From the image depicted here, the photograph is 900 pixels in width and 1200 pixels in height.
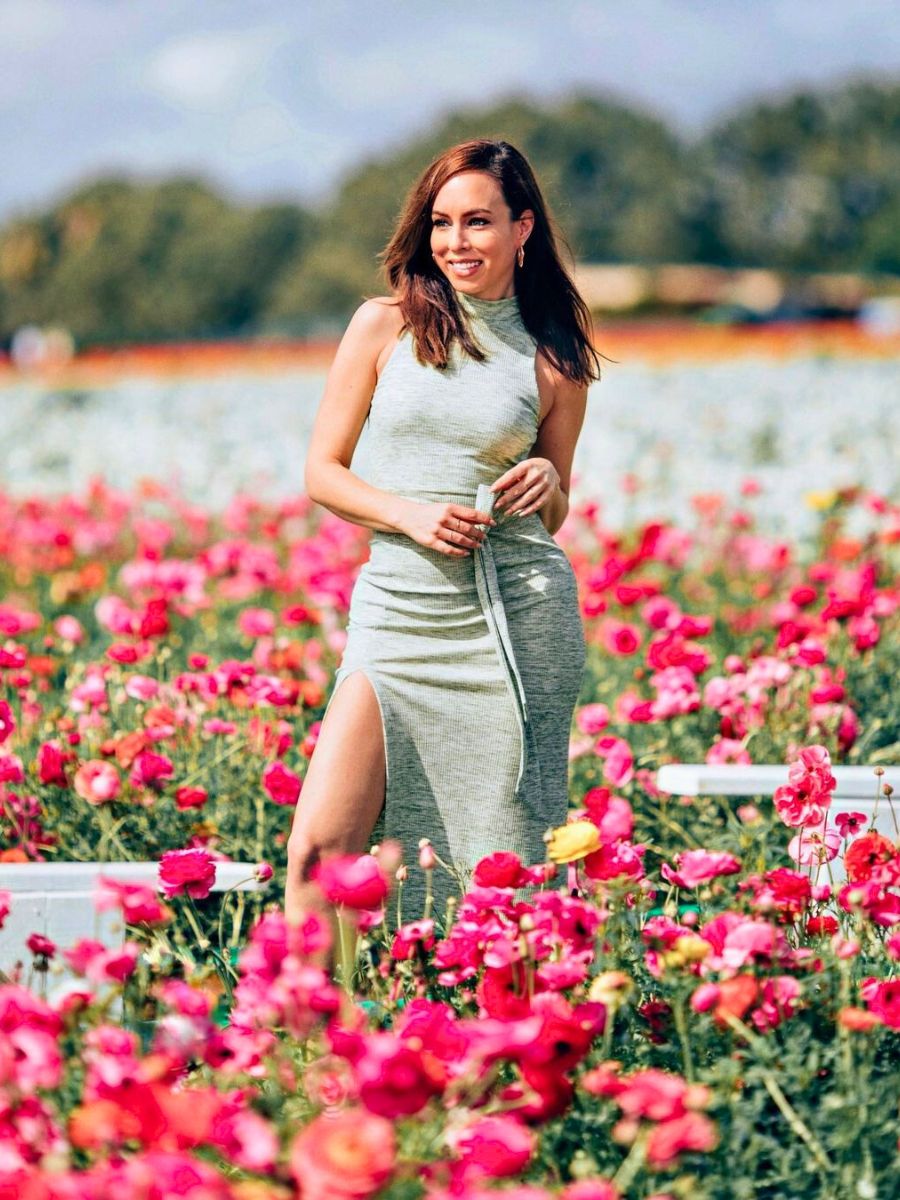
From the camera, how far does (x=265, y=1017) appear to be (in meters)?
1.86

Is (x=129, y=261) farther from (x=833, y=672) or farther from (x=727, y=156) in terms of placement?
(x=833, y=672)

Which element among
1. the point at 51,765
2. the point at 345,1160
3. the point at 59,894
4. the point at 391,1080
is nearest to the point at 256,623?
the point at 51,765

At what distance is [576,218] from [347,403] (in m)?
60.6

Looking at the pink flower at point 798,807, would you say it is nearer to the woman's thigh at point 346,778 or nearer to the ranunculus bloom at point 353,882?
the woman's thigh at point 346,778

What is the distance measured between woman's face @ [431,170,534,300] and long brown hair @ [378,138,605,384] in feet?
0.07

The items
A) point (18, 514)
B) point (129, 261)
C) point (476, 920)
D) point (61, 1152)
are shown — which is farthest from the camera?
point (129, 261)

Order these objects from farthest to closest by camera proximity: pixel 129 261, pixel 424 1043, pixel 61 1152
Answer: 1. pixel 129 261
2. pixel 424 1043
3. pixel 61 1152

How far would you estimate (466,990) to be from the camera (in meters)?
2.53

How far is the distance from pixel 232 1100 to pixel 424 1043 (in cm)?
23

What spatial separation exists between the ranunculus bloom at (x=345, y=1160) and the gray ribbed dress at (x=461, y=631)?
5.03 ft

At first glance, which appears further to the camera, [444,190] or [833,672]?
[833,672]

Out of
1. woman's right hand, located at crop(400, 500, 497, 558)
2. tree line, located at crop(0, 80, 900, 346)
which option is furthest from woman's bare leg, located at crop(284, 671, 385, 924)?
tree line, located at crop(0, 80, 900, 346)

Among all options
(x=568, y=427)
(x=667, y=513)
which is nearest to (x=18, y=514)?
(x=667, y=513)

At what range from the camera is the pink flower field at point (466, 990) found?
163cm
